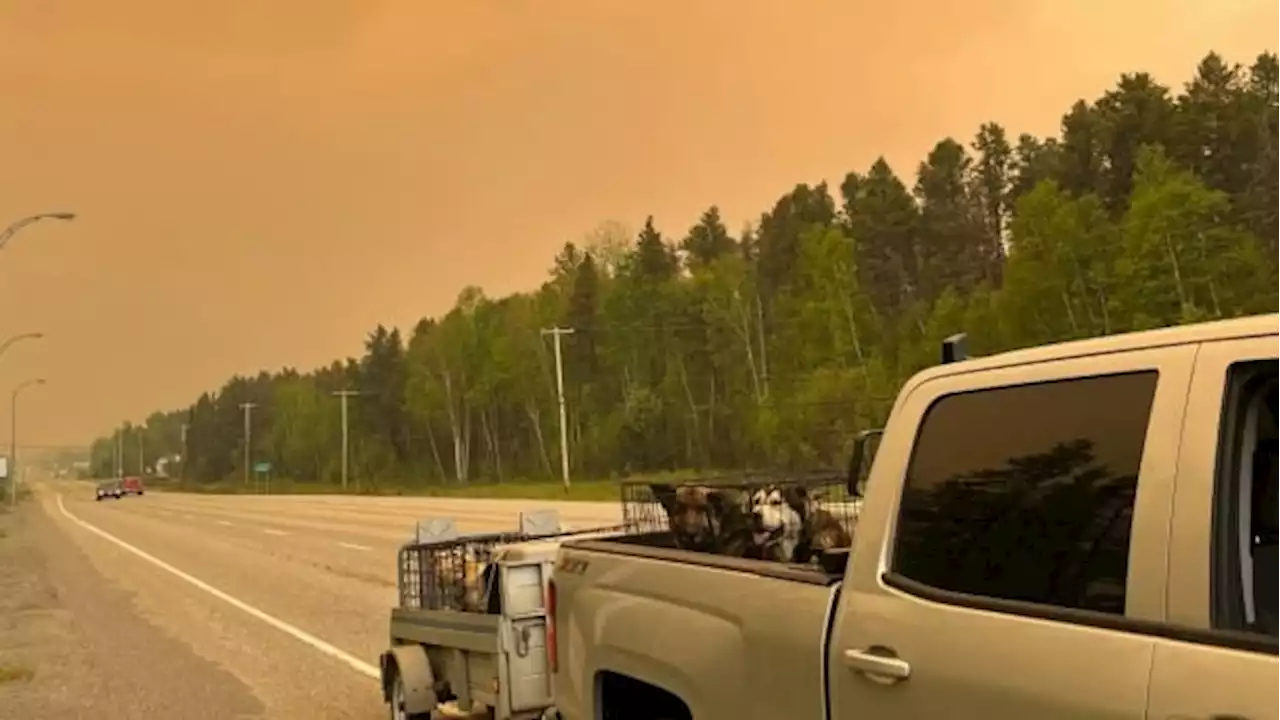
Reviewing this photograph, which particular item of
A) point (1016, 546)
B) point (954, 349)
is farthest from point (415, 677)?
point (1016, 546)

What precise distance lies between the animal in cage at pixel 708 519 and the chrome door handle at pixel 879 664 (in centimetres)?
180

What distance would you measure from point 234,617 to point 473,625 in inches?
438

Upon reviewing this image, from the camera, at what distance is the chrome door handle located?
3.39 metres

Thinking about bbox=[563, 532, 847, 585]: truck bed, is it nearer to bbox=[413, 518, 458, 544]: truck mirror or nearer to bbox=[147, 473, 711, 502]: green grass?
bbox=[413, 518, 458, 544]: truck mirror

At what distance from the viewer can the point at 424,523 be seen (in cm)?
965

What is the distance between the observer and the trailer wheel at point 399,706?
8734mm

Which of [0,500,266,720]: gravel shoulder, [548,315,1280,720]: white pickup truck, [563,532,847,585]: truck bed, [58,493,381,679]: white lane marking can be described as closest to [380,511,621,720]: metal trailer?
[563,532,847,585]: truck bed

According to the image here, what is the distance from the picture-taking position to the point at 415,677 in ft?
28.7

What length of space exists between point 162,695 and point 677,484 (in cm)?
797

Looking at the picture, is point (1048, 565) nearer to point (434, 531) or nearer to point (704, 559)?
point (704, 559)

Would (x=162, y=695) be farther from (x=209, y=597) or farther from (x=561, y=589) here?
(x=209, y=597)

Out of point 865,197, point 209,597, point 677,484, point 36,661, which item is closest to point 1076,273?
point 865,197

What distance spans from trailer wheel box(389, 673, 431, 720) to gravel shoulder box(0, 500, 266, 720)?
7.49 ft

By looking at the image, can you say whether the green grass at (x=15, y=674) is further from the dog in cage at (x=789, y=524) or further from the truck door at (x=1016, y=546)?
the truck door at (x=1016, y=546)
